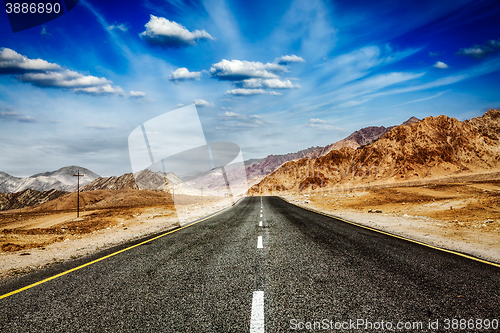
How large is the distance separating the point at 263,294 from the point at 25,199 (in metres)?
156

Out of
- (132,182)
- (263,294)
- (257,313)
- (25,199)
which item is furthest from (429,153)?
(25,199)

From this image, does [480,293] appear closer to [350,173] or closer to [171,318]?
[171,318]

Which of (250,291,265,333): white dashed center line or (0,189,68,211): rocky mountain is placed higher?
(0,189,68,211): rocky mountain

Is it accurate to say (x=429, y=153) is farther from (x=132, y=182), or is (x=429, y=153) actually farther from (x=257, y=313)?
(x=132, y=182)

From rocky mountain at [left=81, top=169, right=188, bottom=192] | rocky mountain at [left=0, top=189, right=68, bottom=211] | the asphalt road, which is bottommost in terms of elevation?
the asphalt road

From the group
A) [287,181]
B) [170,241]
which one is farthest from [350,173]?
[170,241]

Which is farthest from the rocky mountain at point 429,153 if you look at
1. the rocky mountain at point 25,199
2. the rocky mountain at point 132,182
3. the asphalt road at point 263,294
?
the rocky mountain at point 25,199

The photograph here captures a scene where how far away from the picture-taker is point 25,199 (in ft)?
389

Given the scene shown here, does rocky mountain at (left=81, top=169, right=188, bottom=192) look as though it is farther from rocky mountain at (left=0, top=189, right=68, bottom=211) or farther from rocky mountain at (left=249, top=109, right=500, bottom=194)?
rocky mountain at (left=249, top=109, right=500, bottom=194)

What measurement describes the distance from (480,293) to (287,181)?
110 meters

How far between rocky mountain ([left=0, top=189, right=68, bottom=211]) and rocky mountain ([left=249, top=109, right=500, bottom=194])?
388ft

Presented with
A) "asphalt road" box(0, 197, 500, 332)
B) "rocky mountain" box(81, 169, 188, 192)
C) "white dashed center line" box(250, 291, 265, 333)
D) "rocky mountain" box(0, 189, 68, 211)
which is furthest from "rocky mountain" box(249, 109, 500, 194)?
"rocky mountain" box(0, 189, 68, 211)

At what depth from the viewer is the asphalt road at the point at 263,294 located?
10.5 ft

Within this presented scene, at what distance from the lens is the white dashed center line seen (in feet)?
9.89
